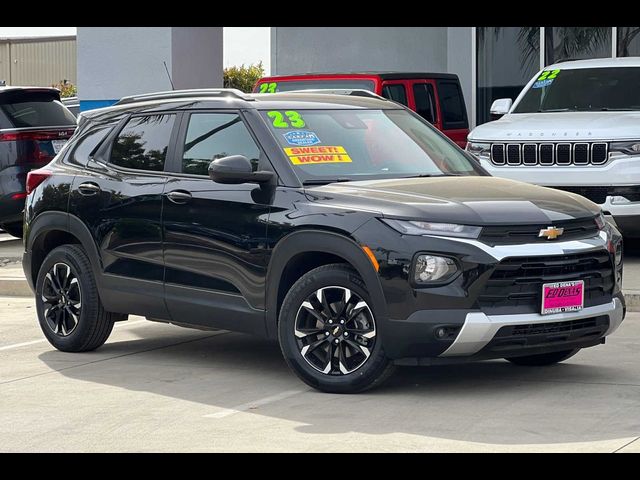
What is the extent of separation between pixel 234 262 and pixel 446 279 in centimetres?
144

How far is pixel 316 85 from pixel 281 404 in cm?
903

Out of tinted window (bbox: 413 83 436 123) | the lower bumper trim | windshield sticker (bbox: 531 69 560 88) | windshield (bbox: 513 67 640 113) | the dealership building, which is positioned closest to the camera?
the lower bumper trim

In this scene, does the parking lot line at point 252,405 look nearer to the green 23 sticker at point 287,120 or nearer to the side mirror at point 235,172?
the side mirror at point 235,172

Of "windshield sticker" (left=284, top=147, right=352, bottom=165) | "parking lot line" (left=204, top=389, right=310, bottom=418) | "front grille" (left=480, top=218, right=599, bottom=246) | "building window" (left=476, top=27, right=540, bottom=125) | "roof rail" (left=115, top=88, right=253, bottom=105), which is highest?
"building window" (left=476, top=27, right=540, bottom=125)

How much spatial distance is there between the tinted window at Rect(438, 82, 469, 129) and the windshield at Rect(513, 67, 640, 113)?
2.73 m

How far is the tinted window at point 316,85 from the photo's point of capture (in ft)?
51.8

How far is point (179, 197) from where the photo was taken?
326 inches

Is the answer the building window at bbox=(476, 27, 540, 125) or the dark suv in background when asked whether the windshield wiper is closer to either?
the dark suv in background

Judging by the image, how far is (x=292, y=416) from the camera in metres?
6.96

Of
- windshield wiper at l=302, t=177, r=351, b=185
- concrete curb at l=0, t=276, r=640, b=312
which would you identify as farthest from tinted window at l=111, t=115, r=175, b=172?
concrete curb at l=0, t=276, r=640, b=312

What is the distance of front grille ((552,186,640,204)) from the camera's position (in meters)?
12.2

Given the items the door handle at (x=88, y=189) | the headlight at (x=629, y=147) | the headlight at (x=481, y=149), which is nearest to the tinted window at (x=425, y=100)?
the headlight at (x=481, y=149)

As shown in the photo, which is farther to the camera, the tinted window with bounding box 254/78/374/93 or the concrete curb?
the tinted window with bounding box 254/78/374/93

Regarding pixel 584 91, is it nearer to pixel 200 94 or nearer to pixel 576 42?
pixel 576 42
